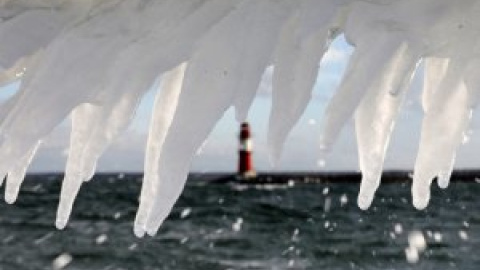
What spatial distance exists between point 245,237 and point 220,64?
1658 centimetres

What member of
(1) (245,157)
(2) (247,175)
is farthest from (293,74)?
(2) (247,175)

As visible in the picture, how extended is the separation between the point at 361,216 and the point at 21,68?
2273cm

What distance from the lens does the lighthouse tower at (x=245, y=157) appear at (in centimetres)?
3074

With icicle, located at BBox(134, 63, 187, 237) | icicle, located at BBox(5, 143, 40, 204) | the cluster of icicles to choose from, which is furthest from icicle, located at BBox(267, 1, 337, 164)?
icicle, located at BBox(5, 143, 40, 204)

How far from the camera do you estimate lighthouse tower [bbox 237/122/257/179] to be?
30736mm

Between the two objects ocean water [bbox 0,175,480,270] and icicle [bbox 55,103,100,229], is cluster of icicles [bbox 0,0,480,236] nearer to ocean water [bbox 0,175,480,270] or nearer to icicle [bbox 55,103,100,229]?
icicle [bbox 55,103,100,229]

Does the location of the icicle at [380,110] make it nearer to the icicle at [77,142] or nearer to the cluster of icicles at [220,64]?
the cluster of icicles at [220,64]

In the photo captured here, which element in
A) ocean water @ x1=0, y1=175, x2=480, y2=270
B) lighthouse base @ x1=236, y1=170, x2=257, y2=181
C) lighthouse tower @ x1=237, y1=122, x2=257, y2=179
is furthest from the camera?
lighthouse base @ x1=236, y1=170, x2=257, y2=181

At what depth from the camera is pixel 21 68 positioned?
35.4 inches

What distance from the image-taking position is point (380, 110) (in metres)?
0.87

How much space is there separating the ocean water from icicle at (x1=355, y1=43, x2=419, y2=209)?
37.9ft

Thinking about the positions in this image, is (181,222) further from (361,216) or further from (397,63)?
(397,63)

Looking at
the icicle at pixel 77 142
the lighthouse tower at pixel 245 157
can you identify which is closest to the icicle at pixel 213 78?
the icicle at pixel 77 142

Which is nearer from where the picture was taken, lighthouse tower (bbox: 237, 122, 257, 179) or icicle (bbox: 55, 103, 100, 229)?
icicle (bbox: 55, 103, 100, 229)
